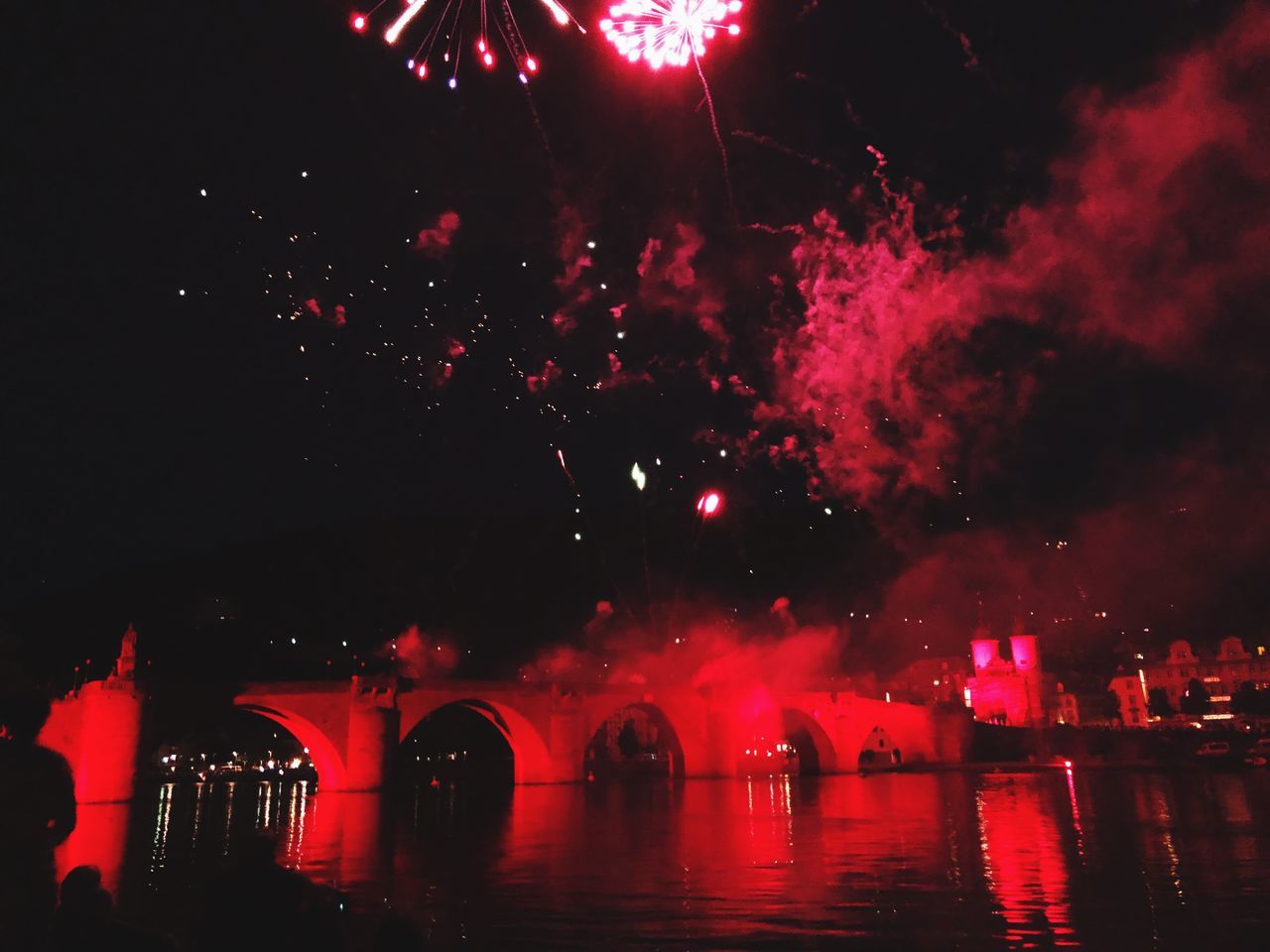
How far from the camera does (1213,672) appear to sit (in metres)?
107

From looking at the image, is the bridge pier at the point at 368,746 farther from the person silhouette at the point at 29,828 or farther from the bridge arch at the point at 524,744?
the person silhouette at the point at 29,828

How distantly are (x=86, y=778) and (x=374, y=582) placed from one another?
58.8 metres

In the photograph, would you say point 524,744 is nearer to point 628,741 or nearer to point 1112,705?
point 628,741

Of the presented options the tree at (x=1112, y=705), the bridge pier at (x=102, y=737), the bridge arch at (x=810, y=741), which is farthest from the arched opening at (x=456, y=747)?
the tree at (x=1112, y=705)

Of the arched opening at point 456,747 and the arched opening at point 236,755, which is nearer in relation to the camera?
the arched opening at point 456,747

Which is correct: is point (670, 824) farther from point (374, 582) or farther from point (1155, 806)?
point (374, 582)

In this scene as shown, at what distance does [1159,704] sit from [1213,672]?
22.5 ft

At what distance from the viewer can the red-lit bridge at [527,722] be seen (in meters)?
41.2

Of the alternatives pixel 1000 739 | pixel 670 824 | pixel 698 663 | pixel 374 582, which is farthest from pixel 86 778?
pixel 1000 739

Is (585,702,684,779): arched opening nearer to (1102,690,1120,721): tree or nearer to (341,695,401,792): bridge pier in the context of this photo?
(341,695,401,792): bridge pier

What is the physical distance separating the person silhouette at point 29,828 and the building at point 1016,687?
393 ft

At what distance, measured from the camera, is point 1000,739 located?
8562 cm

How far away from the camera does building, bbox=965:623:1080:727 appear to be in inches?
4584

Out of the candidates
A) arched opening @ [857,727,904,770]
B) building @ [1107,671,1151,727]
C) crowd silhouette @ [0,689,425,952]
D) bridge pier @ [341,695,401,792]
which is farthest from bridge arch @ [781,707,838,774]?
crowd silhouette @ [0,689,425,952]
